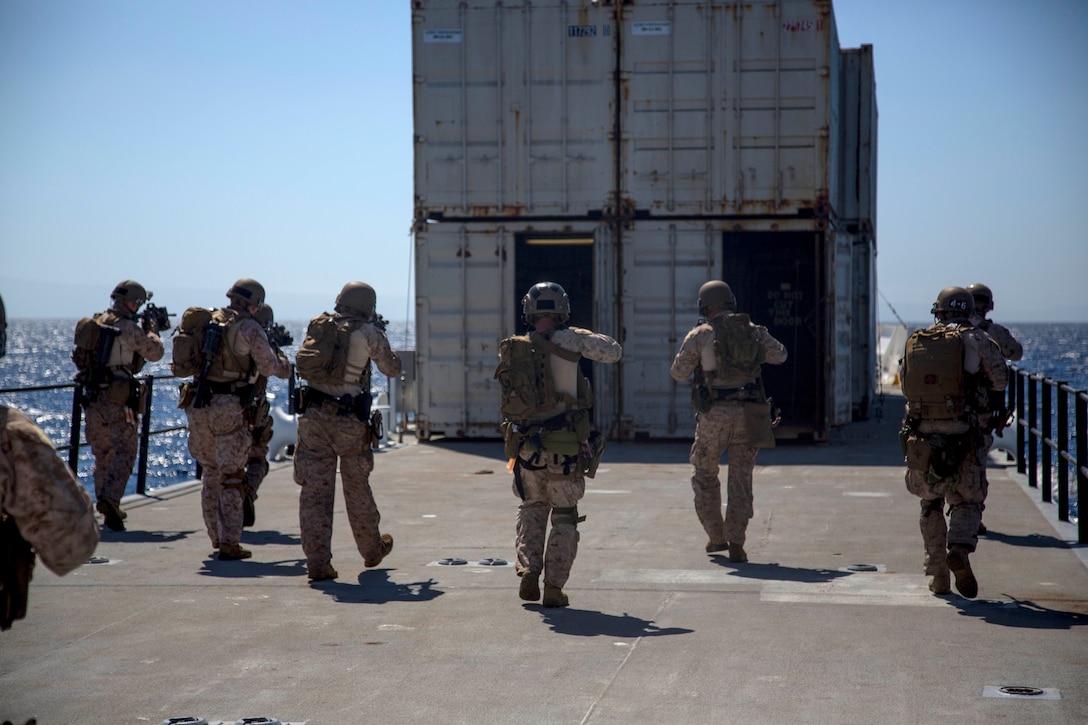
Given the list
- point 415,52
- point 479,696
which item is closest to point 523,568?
point 479,696

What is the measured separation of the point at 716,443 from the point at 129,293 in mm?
4581

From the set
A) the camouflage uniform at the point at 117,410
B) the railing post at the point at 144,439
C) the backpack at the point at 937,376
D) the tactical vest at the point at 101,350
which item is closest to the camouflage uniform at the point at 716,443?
the backpack at the point at 937,376

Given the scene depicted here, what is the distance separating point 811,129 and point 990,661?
33.4 ft

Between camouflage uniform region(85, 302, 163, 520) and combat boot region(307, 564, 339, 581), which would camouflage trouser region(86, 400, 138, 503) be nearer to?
camouflage uniform region(85, 302, 163, 520)

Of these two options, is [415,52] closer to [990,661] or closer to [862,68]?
[862,68]

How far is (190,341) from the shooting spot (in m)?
8.05

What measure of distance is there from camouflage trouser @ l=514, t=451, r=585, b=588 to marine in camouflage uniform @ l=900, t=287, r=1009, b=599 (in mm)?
1969

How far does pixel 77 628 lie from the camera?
5.95 metres

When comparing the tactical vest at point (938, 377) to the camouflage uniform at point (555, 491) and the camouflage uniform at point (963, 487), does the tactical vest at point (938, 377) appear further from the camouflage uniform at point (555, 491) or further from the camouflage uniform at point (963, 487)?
the camouflage uniform at point (555, 491)

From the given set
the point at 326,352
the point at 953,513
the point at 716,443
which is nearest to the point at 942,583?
the point at 953,513

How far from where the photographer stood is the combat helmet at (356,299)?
729 centimetres

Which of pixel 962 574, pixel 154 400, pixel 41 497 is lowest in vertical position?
pixel 154 400

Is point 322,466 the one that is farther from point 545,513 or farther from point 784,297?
point 784,297

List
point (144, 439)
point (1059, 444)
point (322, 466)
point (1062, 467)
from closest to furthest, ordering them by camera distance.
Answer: point (322, 466) < point (1062, 467) < point (1059, 444) < point (144, 439)
